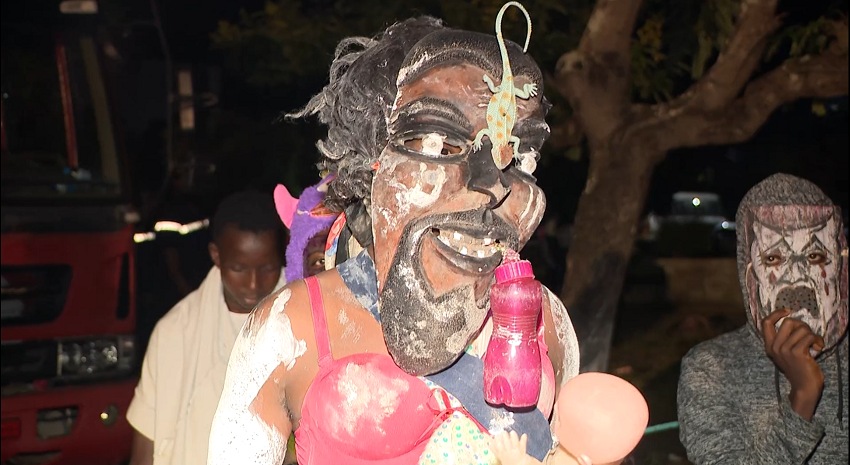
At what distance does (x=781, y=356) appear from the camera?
3.02m

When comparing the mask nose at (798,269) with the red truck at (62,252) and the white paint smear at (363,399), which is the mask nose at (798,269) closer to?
the white paint smear at (363,399)

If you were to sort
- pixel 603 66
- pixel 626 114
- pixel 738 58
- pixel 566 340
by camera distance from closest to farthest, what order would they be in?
pixel 566 340 < pixel 738 58 < pixel 603 66 < pixel 626 114

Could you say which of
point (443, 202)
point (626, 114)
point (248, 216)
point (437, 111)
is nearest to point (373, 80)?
point (437, 111)

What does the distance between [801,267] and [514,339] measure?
1634 mm

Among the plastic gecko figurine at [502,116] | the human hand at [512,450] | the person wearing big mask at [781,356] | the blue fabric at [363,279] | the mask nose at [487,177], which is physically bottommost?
the person wearing big mask at [781,356]

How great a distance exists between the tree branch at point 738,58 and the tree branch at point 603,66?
453 millimetres

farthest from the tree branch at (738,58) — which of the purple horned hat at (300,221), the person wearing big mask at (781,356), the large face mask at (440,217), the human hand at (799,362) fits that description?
the large face mask at (440,217)

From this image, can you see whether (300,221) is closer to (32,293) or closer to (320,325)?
(320,325)

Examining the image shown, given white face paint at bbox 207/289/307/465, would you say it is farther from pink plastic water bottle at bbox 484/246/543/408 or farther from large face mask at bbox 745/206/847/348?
large face mask at bbox 745/206/847/348

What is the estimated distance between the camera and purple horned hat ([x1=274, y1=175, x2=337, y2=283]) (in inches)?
120

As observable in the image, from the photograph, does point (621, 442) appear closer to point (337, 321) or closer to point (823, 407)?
point (337, 321)

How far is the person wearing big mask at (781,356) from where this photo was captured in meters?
2.99

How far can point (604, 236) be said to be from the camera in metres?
6.29

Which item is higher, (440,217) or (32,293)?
(440,217)
